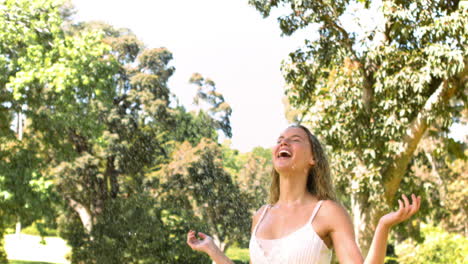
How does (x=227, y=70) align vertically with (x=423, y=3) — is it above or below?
above

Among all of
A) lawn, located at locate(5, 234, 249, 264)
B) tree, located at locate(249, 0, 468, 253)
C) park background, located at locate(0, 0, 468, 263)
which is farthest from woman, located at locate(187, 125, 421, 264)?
→ lawn, located at locate(5, 234, 249, 264)

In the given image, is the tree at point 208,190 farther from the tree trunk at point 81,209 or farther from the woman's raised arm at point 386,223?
the woman's raised arm at point 386,223

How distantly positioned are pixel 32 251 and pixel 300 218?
96.2ft

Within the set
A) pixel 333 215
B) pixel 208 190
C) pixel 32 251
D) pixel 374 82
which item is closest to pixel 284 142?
pixel 333 215

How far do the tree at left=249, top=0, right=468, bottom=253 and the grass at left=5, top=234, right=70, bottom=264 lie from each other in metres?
15.2

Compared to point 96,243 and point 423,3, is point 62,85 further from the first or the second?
point 423,3

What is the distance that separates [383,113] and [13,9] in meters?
7.86

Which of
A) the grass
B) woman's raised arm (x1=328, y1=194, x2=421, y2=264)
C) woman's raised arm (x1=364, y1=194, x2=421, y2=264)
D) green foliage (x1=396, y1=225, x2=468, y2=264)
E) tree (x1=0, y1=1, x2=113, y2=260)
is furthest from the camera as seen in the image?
the grass

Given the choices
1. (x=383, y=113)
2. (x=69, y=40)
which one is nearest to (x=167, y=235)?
(x=69, y=40)

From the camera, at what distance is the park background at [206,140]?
9.68 metres

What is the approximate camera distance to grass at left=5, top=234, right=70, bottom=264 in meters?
25.0

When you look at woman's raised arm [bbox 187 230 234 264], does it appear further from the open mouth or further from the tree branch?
the tree branch

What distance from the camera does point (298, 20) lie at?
10484mm

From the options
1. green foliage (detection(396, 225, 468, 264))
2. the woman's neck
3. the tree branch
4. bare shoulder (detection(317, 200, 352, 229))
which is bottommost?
bare shoulder (detection(317, 200, 352, 229))
